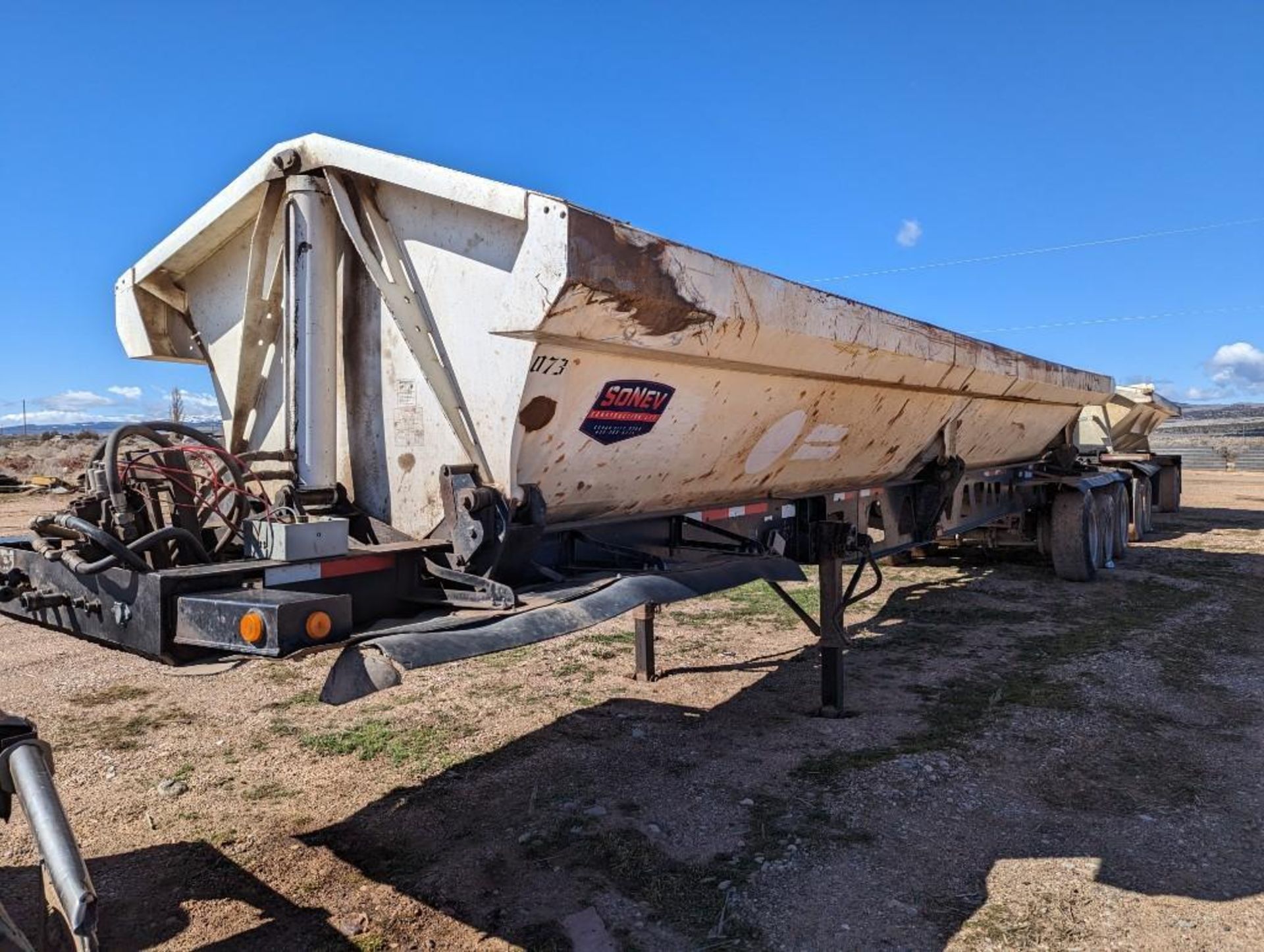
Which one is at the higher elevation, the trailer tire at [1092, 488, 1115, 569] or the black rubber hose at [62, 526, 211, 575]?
the black rubber hose at [62, 526, 211, 575]

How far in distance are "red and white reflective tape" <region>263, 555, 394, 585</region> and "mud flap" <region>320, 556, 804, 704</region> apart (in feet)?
1.09

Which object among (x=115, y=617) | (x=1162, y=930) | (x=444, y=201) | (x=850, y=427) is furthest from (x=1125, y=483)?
(x=115, y=617)

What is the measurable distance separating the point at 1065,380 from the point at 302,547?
24.3 feet

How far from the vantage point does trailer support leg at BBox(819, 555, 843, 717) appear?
5.10 metres

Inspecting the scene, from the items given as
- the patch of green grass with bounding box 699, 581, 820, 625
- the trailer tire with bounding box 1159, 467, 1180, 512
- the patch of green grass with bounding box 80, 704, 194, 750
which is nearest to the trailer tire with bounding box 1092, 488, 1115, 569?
the patch of green grass with bounding box 699, 581, 820, 625

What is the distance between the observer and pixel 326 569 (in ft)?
9.74

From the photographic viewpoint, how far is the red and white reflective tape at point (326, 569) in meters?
2.81

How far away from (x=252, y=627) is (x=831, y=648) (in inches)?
136

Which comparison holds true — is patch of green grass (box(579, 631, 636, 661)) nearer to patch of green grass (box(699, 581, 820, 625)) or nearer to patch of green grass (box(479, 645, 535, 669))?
patch of green grass (box(479, 645, 535, 669))

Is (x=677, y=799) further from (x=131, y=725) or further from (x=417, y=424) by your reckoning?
(x=131, y=725)

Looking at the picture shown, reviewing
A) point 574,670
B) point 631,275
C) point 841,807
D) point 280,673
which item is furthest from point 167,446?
point 574,670

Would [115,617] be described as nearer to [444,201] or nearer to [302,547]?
[302,547]

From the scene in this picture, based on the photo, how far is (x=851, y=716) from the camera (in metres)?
5.10

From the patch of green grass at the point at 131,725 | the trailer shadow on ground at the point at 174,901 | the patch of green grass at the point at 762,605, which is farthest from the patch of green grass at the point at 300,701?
the patch of green grass at the point at 762,605
